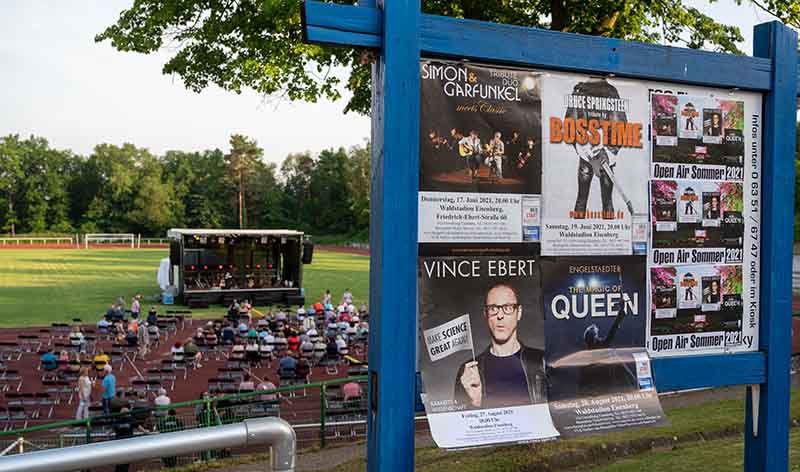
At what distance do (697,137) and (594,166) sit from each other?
68 centimetres

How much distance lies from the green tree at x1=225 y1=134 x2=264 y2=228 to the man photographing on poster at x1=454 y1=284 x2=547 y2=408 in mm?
105067

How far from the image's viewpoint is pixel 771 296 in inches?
163

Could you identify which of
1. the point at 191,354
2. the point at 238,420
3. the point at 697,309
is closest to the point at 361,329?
the point at 191,354

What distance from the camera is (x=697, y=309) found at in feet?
13.2

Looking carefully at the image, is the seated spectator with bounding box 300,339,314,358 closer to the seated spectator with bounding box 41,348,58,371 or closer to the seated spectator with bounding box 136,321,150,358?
the seated spectator with bounding box 136,321,150,358

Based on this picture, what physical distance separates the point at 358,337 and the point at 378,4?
71.0ft

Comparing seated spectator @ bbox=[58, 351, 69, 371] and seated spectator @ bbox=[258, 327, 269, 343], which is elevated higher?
seated spectator @ bbox=[258, 327, 269, 343]

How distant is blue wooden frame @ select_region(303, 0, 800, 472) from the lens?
3232mm

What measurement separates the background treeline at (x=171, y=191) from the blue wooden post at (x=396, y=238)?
9309cm

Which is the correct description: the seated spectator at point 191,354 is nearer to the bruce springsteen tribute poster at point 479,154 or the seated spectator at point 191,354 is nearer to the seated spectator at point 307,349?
the seated spectator at point 307,349

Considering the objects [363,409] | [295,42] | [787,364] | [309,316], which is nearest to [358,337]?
[309,316]

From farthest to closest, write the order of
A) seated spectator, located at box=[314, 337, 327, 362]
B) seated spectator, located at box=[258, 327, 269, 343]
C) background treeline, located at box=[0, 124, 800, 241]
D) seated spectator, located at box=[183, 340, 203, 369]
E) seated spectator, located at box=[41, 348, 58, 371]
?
background treeline, located at box=[0, 124, 800, 241] < seated spectator, located at box=[258, 327, 269, 343] < seated spectator, located at box=[314, 337, 327, 362] < seated spectator, located at box=[183, 340, 203, 369] < seated spectator, located at box=[41, 348, 58, 371]

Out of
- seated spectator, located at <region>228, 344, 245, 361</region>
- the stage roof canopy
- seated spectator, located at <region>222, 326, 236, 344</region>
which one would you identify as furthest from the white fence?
seated spectator, located at <region>228, 344, 245, 361</region>

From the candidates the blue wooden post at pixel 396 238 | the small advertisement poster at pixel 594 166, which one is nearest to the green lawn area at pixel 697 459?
the small advertisement poster at pixel 594 166
